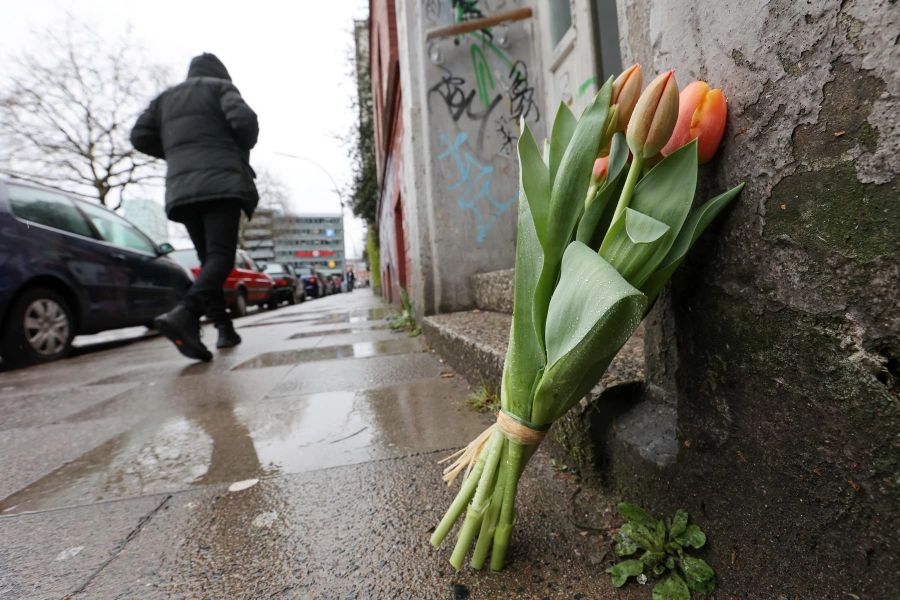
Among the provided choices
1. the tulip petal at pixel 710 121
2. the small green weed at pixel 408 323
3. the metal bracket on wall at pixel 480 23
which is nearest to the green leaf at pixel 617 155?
the tulip petal at pixel 710 121

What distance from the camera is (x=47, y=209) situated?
411 cm

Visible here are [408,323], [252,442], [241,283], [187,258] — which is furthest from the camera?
[241,283]

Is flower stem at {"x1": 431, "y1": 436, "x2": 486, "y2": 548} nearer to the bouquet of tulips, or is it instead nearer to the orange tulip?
A: the bouquet of tulips

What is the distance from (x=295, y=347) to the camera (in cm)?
405

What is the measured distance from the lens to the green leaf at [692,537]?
0.74m

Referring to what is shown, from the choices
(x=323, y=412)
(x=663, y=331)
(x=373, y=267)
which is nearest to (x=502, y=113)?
(x=323, y=412)

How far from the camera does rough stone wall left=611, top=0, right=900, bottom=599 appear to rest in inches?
20.4

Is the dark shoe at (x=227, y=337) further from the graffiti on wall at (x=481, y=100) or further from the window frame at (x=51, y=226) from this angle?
the graffiti on wall at (x=481, y=100)

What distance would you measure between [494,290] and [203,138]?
7.87 feet

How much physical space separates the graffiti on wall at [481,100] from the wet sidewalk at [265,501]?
175 centimetres

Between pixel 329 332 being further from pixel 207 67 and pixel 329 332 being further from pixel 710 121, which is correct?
pixel 710 121

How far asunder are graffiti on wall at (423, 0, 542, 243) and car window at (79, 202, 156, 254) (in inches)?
153

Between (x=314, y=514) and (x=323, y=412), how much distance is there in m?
0.88

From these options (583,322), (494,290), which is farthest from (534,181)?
(494,290)
